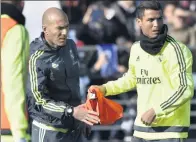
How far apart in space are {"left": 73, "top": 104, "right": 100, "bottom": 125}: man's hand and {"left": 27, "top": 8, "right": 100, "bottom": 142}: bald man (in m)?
0.03

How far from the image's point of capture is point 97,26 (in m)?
13.5

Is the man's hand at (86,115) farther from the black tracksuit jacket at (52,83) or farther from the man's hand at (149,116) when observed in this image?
the man's hand at (149,116)

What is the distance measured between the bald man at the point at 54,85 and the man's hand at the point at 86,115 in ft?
0.08

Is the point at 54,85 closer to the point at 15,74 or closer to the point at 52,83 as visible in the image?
the point at 52,83

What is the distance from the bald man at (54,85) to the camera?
7824mm

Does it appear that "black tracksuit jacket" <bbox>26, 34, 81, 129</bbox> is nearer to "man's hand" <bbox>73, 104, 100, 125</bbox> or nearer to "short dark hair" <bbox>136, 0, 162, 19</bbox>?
"man's hand" <bbox>73, 104, 100, 125</bbox>

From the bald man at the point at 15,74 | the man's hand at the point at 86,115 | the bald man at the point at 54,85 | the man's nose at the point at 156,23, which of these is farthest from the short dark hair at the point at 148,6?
the bald man at the point at 15,74

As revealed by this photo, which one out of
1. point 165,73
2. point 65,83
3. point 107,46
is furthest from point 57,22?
point 107,46

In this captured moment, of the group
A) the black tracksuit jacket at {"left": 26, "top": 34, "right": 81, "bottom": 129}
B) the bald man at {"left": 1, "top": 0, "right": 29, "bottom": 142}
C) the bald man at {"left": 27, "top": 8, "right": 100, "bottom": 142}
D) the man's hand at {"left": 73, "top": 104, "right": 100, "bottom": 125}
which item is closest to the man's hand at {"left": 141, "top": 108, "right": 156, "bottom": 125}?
the man's hand at {"left": 73, "top": 104, "right": 100, "bottom": 125}

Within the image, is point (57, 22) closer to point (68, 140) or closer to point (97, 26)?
point (68, 140)

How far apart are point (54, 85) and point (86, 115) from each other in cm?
51

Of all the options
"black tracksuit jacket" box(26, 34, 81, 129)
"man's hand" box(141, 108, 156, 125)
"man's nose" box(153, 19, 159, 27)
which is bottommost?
"man's hand" box(141, 108, 156, 125)

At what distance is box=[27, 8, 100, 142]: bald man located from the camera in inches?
308

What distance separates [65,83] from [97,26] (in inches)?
218
